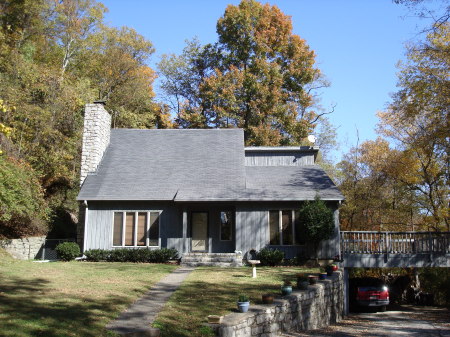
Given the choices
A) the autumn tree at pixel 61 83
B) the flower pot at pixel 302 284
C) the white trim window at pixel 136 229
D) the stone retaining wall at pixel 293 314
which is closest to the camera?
the stone retaining wall at pixel 293 314

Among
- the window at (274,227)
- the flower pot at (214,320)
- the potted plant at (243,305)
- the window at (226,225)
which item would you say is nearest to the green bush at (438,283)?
the window at (274,227)

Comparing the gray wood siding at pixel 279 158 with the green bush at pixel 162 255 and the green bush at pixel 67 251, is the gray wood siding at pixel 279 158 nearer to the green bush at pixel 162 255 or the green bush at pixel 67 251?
the green bush at pixel 162 255

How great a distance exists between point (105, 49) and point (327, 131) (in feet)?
66.8

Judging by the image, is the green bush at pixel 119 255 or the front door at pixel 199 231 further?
the front door at pixel 199 231

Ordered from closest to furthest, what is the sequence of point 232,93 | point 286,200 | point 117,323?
point 117,323 → point 286,200 → point 232,93

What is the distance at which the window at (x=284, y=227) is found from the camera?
18766 mm

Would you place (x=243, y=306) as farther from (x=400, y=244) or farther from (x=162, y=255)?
(x=400, y=244)

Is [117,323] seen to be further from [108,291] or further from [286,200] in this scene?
[286,200]

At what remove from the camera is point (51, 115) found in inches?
950

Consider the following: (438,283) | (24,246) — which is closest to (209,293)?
(24,246)

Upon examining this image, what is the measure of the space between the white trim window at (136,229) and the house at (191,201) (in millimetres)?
45

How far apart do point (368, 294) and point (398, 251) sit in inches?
102

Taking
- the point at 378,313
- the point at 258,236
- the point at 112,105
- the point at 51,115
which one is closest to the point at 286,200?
the point at 258,236

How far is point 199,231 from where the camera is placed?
64.3 ft
